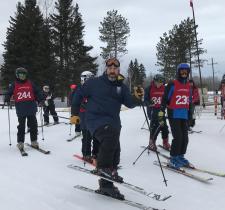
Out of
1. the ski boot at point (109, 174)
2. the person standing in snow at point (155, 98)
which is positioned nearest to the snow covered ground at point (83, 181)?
the ski boot at point (109, 174)

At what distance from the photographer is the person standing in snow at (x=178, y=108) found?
280 inches

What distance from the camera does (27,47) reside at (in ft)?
129

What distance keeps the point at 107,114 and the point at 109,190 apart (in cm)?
106

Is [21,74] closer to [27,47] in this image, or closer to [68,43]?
[27,47]

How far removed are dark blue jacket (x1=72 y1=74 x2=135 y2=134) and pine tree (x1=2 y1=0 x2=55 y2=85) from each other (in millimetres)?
33780

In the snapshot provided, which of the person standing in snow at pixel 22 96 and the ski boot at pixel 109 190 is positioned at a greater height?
the person standing in snow at pixel 22 96

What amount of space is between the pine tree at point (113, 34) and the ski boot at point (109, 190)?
45272 mm

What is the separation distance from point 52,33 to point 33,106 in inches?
1335

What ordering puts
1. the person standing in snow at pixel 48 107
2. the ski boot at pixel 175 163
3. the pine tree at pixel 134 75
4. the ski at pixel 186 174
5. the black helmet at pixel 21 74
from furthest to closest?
the pine tree at pixel 134 75 < the person standing in snow at pixel 48 107 < the black helmet at pixel 21 74 < the ski boot at pixel 175 163 < the ski at pixel 186 174

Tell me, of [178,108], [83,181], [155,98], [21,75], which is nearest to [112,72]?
[83,181]

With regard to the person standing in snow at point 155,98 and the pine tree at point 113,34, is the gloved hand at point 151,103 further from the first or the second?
the pine tree at point 113,34

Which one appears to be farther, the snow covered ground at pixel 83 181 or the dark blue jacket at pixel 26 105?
the dark blue jacket at pixel 26 105

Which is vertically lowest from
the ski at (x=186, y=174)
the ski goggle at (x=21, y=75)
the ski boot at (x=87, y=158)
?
the ski at (x=186, y=174)

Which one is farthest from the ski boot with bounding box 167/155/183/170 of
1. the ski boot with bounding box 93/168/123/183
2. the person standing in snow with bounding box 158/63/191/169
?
the ski boot with bounding box 93/168/123/183
